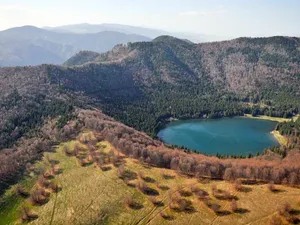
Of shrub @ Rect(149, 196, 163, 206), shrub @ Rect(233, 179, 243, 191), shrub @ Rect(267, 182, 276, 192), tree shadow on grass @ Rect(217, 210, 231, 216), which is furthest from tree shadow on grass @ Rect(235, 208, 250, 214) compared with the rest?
shrub @ Rect(149, 196, 163, 206)

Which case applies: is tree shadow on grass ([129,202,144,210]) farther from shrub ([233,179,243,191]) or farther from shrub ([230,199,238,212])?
shrub ([233,179,243,191])

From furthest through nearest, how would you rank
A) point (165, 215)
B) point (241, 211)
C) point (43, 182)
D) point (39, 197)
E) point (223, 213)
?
point (43, 182), point (39, 197), point (165, 215), point (223, 213), point (241, 211)

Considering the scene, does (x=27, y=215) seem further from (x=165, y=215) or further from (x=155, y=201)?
(x=165, y=215)

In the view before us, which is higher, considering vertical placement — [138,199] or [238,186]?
[238,186]

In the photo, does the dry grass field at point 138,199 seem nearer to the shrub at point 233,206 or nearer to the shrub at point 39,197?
the shrub at point 233,206

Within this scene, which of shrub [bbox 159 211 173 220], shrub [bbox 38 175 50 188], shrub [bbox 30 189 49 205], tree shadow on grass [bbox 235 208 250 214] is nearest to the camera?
tree shadow on grass [bbox 235 208 250 214]

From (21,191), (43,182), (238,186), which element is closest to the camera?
(238,186)

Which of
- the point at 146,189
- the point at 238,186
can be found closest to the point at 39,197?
the point at 146,189

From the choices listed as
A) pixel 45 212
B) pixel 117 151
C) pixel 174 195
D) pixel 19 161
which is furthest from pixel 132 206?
pixel 19 161
